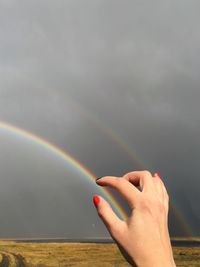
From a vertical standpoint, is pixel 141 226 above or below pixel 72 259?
below

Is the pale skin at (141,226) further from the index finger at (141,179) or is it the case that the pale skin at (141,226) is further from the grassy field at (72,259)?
the grassy field at (72,259)

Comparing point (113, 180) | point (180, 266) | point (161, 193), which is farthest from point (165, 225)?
point (180, 266)

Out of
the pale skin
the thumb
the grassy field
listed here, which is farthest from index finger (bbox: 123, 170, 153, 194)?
the grassy field

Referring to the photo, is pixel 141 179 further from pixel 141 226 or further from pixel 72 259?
pixel 72 259

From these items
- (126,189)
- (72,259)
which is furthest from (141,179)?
(72,259)

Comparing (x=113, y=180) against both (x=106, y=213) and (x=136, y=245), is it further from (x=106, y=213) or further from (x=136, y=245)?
(x=136, y=245)

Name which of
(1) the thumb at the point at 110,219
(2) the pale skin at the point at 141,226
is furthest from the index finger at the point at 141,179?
(1) the thumb at the point at 110,219

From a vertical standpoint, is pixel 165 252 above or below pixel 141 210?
below

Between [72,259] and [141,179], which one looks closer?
[141,179]
